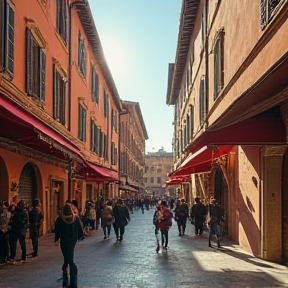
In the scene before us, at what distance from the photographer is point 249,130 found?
1180cm

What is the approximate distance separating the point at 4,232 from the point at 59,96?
31.7 feet

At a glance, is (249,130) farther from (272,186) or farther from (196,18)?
(196,18)

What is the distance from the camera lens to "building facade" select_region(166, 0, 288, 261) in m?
10.1

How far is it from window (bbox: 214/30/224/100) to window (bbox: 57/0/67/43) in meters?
6.36

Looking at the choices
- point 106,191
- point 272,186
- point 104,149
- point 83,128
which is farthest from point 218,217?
point 106,191

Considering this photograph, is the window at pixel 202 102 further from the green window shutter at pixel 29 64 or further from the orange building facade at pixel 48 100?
the green window shutter at pixel 29 64

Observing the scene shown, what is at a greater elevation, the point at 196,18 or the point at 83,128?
the point at 196,18

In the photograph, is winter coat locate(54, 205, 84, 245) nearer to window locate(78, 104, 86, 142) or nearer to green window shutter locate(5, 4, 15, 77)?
green window shutter locate(5, 4, 15, 77)

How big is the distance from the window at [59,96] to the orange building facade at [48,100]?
0.04 m

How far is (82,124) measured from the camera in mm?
27094

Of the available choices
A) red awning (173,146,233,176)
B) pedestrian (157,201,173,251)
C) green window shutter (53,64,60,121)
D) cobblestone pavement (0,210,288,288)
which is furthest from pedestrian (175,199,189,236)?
green window shutter (53,64,60,121)

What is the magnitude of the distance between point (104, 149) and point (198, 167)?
49.5ft

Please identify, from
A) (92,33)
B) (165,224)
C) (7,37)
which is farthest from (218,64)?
(92,33)

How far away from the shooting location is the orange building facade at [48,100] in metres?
13.1
